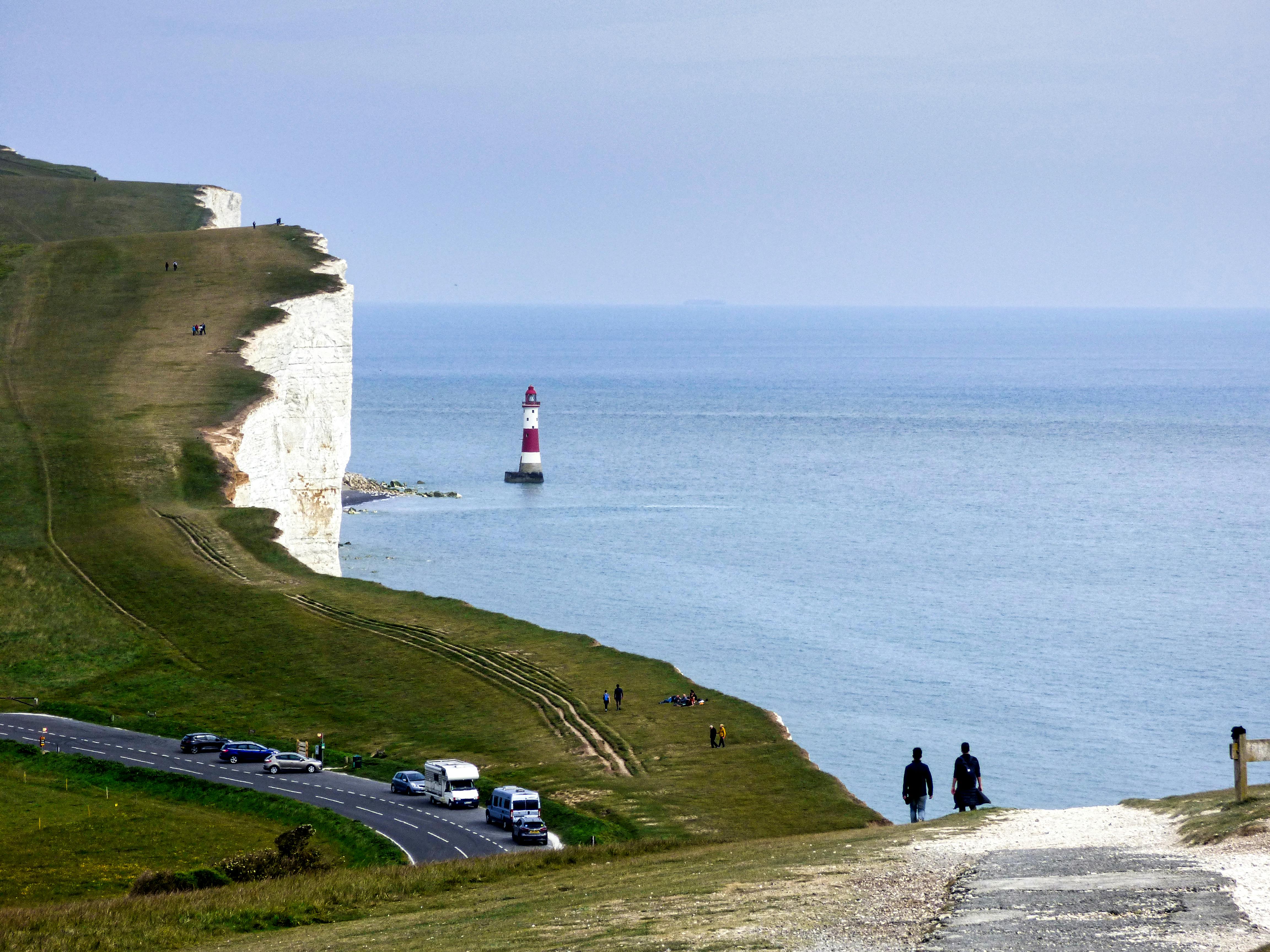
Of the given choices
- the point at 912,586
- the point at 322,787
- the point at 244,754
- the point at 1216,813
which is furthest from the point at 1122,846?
the point at 912,586

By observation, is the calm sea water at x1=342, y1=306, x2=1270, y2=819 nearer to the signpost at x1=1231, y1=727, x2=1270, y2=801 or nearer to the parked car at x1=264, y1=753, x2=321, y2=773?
the parked car at x1=264, y1=753, x2=321, y2=773

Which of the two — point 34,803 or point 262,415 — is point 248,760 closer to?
point 34,803

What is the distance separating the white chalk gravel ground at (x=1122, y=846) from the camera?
63.5 feet

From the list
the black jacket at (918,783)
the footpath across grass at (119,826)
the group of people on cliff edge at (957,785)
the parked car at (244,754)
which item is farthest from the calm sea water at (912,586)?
the black jacket at (918,783)

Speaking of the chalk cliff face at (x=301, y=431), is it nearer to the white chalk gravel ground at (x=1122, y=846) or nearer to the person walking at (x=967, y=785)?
the person walking at (x=967, y=785)

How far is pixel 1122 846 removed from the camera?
78.3 feet

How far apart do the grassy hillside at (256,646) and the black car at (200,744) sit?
2.36 m

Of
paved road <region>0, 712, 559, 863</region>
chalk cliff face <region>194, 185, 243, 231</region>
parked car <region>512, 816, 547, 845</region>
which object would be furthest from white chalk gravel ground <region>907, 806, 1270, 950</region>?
chalk cliff face <region>194, 185, 243, 231</region>

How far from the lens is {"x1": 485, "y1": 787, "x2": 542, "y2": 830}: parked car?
3922cm

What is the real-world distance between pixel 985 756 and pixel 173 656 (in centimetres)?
3366

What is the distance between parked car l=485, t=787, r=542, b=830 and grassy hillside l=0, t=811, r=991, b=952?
270 inches

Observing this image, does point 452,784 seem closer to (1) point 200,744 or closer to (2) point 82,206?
(1) point 200,744

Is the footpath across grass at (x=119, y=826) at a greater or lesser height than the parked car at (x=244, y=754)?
lesser

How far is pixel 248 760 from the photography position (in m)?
48.9
